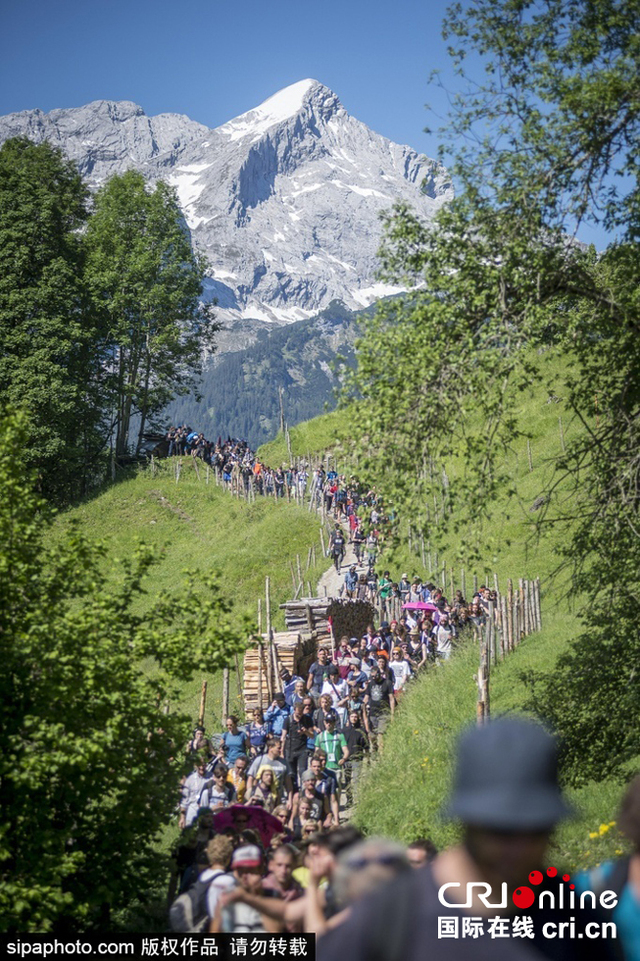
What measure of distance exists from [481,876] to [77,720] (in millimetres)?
7525

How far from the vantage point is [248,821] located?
382 inches

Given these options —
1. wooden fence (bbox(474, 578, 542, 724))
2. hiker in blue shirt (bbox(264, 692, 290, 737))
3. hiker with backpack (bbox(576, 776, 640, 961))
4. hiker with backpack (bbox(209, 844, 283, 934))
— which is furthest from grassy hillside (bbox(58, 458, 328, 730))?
hiker with backpack (bbox(576, 776, 640, 961))

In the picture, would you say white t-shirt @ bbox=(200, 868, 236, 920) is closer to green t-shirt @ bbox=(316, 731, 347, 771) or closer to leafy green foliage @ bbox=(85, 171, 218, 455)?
green t-shirt @ bbox=(316, 731, 347, 771)

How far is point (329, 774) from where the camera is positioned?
1423 cm

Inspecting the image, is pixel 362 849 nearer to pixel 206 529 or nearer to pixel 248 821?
pixel 248 821

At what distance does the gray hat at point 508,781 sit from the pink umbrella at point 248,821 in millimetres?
7541

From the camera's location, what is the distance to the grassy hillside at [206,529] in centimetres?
3900

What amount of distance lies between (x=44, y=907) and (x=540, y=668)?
40.0 ft

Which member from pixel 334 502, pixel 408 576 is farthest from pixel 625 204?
pixel 334 502

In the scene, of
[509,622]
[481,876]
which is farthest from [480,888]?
[509,622]

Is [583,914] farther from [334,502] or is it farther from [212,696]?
[334,502]

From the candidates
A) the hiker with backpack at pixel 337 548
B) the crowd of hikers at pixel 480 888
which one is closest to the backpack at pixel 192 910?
the crowd of hikers at pixel 480 888

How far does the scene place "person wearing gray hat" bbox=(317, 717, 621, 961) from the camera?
244 cm

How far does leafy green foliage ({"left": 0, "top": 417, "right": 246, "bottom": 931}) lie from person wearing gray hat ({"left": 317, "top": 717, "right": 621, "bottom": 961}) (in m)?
6.89
